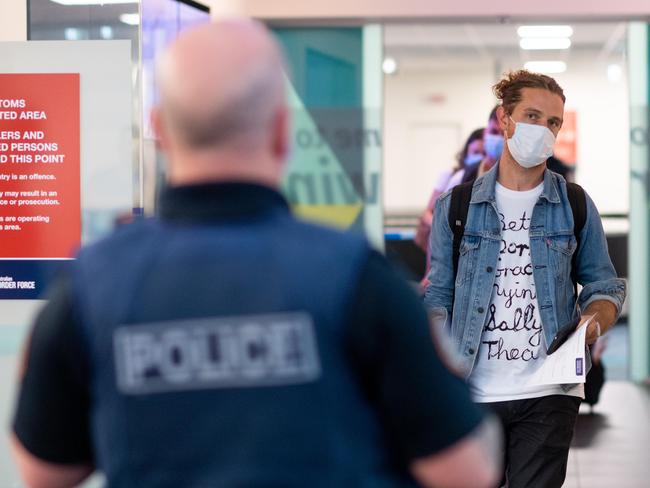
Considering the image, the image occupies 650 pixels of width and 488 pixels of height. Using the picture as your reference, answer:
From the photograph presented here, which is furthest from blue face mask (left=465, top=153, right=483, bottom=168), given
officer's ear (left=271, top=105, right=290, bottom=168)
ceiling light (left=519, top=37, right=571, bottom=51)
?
officer's ear (left=271, top=105, right=290, bottom=168)

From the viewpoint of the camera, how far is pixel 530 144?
3580mm

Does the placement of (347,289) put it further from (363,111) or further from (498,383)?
(363,111)

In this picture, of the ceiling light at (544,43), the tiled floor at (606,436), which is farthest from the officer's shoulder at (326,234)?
the ceiling light at (544,43)

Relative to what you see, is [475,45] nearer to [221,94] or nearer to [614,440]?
[614,440]

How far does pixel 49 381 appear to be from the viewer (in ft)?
4.60

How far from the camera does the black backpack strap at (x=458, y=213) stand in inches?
140

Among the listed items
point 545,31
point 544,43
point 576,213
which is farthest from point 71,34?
point 544,43

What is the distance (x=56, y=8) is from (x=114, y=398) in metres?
3.40

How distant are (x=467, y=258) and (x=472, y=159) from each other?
282 cm

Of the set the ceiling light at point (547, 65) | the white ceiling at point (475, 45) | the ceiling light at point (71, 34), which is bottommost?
the ceiling light at point (71, 34)

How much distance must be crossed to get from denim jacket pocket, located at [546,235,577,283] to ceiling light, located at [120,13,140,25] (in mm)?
1864

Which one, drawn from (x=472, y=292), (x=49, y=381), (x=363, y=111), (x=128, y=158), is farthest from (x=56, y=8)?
(x=363, y=111)

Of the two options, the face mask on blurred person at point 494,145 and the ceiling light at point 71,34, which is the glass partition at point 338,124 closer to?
the face mask on blurred person at point 494,145

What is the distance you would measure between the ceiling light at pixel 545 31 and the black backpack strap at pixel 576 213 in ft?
20.7
